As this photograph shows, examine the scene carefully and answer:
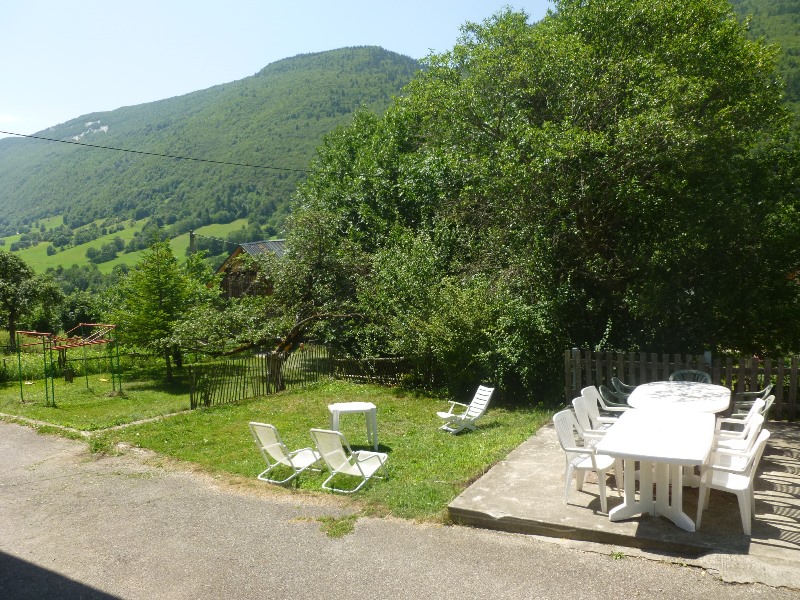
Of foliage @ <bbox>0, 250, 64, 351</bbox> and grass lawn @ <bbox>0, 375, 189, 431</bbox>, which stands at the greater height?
foliage @ <bbox>0, 250, 64, 351</bbox>

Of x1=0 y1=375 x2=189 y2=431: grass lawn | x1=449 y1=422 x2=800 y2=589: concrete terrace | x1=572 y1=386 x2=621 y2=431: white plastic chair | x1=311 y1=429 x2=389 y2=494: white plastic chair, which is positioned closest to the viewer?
x1=449 y1=422 x2=800 y2=589: concrete terrace

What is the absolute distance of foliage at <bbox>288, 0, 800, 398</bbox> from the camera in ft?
40.1

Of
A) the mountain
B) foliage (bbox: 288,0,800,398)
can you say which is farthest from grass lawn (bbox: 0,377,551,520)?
the mountain

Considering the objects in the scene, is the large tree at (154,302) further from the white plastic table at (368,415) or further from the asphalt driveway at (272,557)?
the asphalt driveway at (272,557)

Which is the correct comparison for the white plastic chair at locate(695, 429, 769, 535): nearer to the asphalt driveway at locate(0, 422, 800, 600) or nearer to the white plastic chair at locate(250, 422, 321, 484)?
the asphalt driveway at locate(0, 422, 800, 600)

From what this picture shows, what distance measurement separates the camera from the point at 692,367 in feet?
35.7

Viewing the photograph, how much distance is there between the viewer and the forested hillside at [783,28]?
94.1 ft

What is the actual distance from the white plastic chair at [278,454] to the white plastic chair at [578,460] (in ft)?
11.0

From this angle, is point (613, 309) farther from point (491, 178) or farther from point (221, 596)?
point (221, 596)

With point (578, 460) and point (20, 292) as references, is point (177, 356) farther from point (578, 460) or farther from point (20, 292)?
point (578, 460)

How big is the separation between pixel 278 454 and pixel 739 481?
17.8 feet

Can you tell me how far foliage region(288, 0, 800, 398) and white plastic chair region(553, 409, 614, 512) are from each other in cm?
607

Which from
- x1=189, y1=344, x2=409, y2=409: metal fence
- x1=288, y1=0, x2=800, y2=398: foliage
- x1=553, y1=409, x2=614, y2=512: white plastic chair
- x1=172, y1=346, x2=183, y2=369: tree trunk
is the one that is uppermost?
x1=288, y1=0, x2=800, y2=398: foliage

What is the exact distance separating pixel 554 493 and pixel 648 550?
1.42 meters
